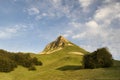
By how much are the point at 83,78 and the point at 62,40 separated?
252ft

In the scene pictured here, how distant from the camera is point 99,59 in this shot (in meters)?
Result: 65.2

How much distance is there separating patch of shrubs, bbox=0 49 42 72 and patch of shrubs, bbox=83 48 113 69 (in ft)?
55.9

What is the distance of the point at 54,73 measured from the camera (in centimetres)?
5941

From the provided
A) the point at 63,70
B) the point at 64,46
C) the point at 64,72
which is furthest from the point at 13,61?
the point at 64,46

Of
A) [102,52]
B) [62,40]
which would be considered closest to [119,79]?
[102,52]

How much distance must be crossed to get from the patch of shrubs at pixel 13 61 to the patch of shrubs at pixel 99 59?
55.9ft

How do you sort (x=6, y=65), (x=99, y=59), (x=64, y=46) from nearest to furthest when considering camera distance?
1. (x=99, y=59)
2. (x=6, y=65)
3. (x=64, y=46)

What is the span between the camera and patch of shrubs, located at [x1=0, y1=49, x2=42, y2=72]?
2714 inches

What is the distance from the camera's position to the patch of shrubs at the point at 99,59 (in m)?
64.8

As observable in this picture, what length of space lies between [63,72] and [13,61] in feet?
65.5

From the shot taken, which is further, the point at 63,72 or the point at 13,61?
the point at 13,61

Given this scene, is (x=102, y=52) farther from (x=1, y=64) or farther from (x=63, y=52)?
(x=63, y=52)

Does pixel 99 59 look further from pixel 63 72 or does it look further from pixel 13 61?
pixel 13 61

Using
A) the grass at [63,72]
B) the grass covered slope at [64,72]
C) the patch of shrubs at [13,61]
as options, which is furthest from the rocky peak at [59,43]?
the patch of shrubs at [13,61]
